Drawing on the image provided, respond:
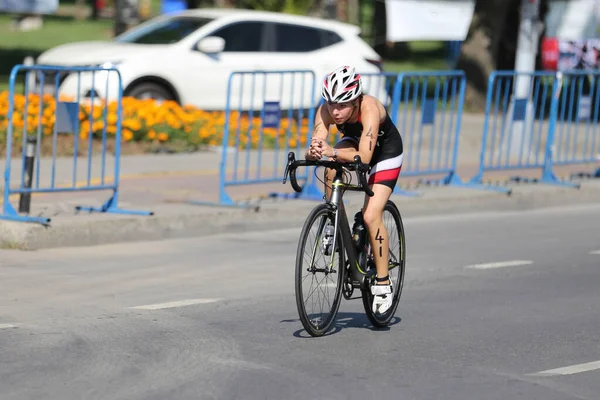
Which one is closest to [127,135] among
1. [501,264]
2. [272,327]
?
[501,264]

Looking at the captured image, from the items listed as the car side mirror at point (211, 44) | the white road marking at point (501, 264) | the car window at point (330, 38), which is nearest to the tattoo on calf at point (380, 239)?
the white road marking at point (501, 264)

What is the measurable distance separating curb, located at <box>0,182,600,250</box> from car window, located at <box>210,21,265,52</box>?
604cm

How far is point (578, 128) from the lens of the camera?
16.1 m

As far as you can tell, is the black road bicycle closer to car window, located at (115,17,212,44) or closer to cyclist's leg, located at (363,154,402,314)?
cyclist's leg, located at (363,154,402,314)

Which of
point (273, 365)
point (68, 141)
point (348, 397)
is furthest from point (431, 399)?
point (68, 141)

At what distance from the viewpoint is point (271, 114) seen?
12.7 meters

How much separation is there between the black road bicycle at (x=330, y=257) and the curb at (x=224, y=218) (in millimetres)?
3587

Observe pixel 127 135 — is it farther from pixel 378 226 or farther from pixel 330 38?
pixel 378 226

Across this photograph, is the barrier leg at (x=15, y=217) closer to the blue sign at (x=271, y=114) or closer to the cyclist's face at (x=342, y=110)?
the blue sign at (x=271, y=114)

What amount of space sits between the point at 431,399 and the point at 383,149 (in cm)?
195

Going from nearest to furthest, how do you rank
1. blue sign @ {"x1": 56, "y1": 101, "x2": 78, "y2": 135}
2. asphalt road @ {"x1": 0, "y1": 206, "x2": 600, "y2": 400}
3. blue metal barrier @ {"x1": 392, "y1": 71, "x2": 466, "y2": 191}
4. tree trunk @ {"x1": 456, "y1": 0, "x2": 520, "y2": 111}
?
asphalt road @ {"x1": 0, "y1": 206, "x2": 600, "y2": 400} → blue sign @ {"x1": 56, "y1": 101, "x2": 78, "y2": 135} → blue metal barrier @ {"x1": 392, "y1": 71, "x2": 466, "y2": 191} → tree trunk @ {"x1": 456, "y1": 0, "x2": 520, "y2": 111}

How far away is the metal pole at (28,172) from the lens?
10.7 m

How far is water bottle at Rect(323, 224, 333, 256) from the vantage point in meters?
7.40

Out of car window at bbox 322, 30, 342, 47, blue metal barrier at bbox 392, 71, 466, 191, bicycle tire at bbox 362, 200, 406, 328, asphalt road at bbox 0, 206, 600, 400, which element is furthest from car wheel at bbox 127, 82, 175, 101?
bicycle tire at bbox 362, 200, 406, 328
